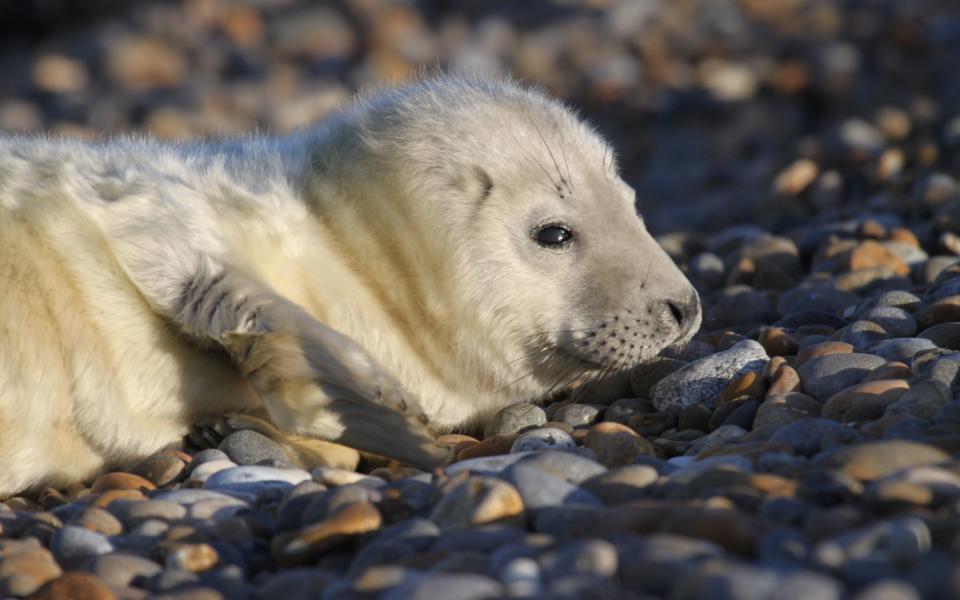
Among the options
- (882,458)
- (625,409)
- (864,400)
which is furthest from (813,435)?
(625,409)

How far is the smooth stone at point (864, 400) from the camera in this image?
3141 millimetres

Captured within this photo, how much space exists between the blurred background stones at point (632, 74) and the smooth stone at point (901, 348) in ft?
7.71

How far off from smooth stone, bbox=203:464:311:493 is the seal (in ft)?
0.51

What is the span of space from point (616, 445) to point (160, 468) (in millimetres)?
1136

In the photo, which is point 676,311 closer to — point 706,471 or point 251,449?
point 706,471

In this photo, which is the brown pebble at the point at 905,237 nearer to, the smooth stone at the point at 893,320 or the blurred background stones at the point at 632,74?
the blurred background stones at the point at 632,74

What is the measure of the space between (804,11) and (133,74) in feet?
17.4

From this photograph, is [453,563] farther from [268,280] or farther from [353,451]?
[268,280]

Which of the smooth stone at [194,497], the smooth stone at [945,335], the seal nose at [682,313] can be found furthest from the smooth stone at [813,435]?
the smooth stone at [194,497]

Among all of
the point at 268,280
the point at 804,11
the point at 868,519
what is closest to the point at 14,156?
the point at 268,280

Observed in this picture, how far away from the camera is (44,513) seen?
9.87 feet

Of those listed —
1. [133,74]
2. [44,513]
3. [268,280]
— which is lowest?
[44,513]

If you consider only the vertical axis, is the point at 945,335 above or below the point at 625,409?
above

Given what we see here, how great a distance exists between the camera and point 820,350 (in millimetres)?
3617
